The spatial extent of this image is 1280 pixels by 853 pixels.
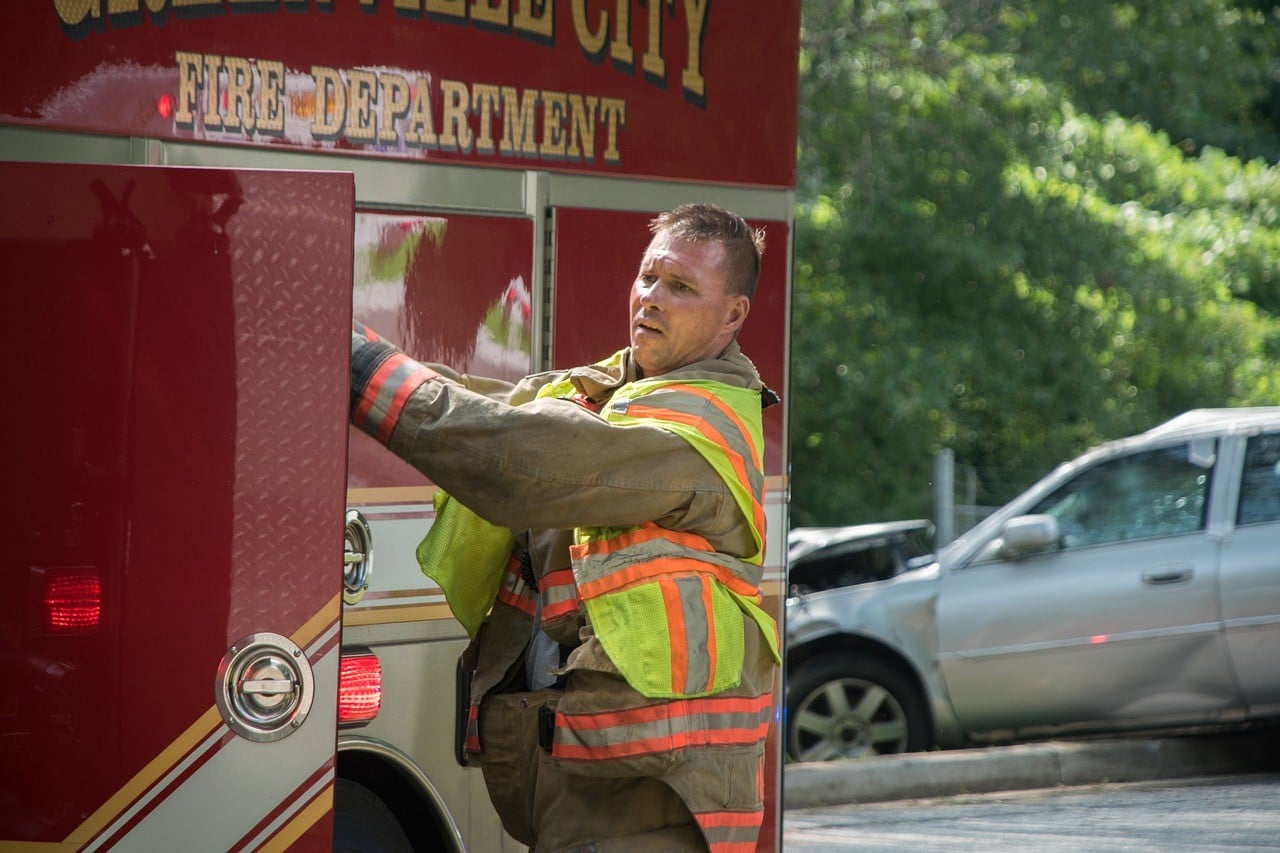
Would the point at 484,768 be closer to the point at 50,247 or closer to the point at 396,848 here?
the point at 396,848

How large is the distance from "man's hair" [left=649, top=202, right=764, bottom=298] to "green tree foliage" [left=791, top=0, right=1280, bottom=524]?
33.3 feet

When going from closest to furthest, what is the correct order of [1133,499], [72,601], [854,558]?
[72,601] < [1133,499] < [854,558]

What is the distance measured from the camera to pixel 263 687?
2.76 metres

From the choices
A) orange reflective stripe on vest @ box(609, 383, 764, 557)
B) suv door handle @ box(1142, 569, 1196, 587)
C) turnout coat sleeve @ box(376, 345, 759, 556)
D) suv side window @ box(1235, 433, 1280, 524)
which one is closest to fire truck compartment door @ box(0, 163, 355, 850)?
turnout coat sleeve @ box(376, 345, 759, 556)

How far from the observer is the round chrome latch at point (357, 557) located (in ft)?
12.2

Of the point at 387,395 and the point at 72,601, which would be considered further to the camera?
the point at 387,395

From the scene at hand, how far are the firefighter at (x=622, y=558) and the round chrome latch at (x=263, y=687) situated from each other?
1.26ft

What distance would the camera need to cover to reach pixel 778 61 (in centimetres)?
446

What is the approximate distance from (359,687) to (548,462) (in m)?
1.11

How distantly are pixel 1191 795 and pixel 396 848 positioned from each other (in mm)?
5469

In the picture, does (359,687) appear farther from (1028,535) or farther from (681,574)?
(1028,535)

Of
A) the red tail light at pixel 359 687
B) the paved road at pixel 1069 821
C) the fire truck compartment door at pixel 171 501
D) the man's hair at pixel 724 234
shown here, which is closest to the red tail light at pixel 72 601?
the fire truck compartment door at pixel 171 501

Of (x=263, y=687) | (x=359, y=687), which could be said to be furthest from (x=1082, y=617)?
(x=263, y=687)

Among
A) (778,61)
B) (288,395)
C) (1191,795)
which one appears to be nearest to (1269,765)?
(1191,795)
